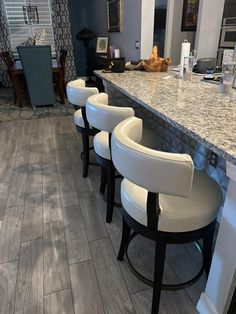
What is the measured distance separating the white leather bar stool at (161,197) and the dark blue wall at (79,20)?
654 cm

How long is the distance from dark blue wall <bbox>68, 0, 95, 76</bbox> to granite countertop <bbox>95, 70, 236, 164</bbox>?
17.3 ft

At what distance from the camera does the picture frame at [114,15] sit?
404cm

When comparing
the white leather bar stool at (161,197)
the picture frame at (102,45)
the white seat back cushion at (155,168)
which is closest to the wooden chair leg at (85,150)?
the white leather bar stool at (161,197)

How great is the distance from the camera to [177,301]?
4.16 ft

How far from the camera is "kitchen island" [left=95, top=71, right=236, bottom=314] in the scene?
2.77ft

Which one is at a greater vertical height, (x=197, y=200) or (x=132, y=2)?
(x=132, y=2)

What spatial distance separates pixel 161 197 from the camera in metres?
1.04

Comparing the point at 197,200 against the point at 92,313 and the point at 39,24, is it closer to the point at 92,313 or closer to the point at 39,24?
the point at 92,313

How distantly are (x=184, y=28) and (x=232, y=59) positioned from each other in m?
2.59

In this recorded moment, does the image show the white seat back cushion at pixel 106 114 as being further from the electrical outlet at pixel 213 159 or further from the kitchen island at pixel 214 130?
the electrical outlet at pixel 213 159

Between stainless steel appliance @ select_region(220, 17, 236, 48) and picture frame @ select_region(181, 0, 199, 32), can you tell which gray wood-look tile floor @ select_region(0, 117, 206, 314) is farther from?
picture frame @ select_region(181, 0, 199, 32)

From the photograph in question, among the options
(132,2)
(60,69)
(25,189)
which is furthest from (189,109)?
(60,69)

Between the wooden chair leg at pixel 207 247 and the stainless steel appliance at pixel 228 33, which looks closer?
the wooden chair leg at pixel 207 247

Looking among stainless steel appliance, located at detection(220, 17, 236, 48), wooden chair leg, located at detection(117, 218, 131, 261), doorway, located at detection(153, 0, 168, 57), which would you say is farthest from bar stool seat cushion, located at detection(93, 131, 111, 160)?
doorway, located at detection(153, 0, 168, 57)
